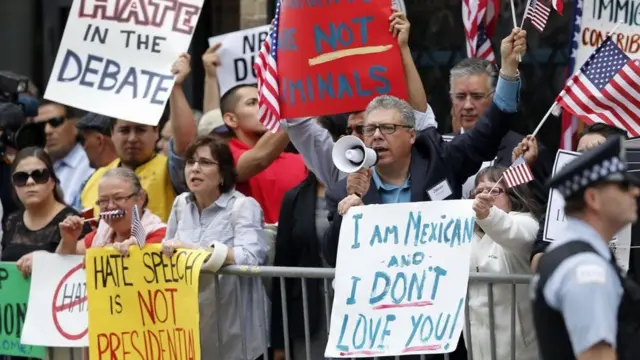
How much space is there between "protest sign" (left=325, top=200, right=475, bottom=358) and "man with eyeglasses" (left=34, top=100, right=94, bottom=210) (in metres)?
3.36

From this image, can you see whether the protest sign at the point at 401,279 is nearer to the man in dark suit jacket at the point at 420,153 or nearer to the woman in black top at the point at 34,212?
the man in dark suit jacket at the point at 420,153

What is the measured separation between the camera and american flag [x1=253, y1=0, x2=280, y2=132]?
838 centimetres

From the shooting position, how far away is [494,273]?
740cm

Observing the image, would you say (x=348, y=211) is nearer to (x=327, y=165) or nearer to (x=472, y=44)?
(x=327, y=165)

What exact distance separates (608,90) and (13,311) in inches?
137

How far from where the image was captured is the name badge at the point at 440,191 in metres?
7.70

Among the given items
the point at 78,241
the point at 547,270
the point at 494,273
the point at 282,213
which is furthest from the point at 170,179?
the point at 547,270

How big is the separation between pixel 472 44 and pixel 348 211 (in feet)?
8.60

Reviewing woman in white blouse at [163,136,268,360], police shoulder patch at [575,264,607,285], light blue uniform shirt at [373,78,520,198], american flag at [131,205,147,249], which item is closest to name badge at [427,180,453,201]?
light blue uniform shirt at [373,78,520,198]

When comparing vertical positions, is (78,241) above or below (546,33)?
below

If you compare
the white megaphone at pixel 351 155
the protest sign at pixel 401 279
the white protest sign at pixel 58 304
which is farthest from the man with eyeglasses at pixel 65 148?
the white megaphone at pixel 351 155

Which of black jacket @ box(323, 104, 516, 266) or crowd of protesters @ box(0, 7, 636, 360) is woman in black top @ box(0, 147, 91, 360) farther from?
black jacket @ box(323, 104, 516, 266)

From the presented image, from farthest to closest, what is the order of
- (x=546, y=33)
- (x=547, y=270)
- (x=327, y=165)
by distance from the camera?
(x=546, y=33), (x=327, y=165), (x=547, y=270)

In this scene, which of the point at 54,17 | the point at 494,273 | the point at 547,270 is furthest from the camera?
the point at 54,17
